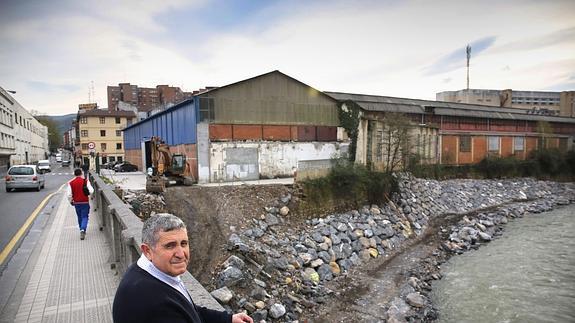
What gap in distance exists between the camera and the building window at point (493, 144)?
34.3 meters

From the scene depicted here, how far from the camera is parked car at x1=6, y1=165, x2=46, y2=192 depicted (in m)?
18.0

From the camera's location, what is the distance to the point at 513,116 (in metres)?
37.0

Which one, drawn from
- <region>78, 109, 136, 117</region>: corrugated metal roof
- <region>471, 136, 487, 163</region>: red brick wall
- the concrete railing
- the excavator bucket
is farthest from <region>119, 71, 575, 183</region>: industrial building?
<region>78, 109, 136, 117</region>: corrugated metal roof

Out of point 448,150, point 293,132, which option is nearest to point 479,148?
point 448,150

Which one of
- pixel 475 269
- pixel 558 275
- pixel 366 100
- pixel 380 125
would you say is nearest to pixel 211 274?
pixel 475 269

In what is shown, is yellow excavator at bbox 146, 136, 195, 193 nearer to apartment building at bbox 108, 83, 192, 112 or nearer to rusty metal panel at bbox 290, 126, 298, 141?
rusty metal panel at bbox 290, 126, 298, 141

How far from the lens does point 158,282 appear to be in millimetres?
1785

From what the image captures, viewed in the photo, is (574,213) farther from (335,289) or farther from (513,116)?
(335,289)

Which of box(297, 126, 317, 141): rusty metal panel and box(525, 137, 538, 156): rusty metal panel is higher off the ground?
box(297, 126, 317, 141): rusty metal panel

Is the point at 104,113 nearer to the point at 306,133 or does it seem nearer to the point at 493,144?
the point at 306,133

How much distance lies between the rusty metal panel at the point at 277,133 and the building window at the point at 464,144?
63.0 ft

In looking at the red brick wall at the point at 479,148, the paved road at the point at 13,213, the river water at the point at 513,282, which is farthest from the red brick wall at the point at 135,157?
the red brick wall at the point at 479,148

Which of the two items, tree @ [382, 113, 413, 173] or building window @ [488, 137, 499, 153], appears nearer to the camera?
tree @ [382, 113, 413, 173]

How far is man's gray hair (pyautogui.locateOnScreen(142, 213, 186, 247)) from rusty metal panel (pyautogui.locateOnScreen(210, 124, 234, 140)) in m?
18.5
